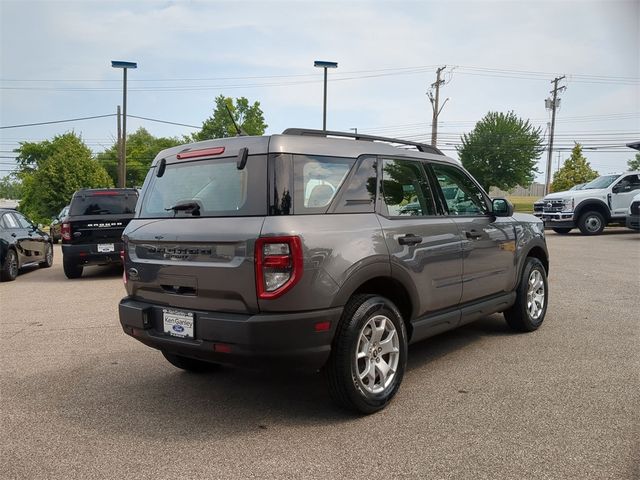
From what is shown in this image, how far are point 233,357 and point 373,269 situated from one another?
107cm

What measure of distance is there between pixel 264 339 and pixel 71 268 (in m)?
8.72

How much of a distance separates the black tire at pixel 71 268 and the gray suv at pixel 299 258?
22.6 ft

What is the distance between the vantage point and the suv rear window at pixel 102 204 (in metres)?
10.4

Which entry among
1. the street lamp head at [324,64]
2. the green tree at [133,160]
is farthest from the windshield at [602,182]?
the green tree at [133,160]

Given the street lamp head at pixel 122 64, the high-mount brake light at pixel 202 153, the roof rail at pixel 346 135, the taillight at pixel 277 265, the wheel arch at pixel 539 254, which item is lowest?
the wheel arch at pixel 539 254

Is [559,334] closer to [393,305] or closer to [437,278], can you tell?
[437,278]

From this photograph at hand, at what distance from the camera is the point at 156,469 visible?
2.94 m

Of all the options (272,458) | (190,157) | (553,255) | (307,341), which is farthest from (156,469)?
(553,255)

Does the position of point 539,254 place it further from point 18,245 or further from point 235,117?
point 235,117

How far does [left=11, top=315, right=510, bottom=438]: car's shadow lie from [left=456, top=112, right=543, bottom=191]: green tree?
49769 mm

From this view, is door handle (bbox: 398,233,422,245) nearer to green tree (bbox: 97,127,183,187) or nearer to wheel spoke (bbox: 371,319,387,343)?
wheel spoke (bbox: 371,319,387,343)

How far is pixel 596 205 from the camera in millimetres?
18234

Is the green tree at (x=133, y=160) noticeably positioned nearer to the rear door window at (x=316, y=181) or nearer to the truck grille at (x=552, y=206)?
the truck grille at (x=552, y=206)

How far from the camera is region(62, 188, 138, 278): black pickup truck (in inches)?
403
